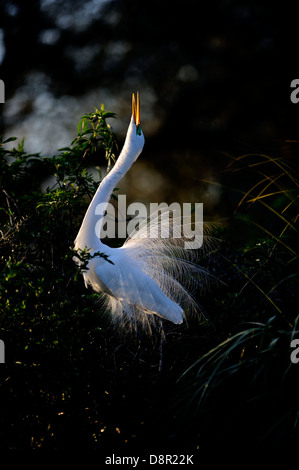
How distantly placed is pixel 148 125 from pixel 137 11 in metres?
1.24

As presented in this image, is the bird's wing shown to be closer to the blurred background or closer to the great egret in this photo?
the great egret

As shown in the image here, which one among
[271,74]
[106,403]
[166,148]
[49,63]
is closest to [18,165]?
[106,403]

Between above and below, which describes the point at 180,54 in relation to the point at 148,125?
above

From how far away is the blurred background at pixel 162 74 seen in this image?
4.75 meters

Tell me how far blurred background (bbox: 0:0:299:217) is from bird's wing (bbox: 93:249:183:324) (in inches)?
96.4

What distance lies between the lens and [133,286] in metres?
2.26

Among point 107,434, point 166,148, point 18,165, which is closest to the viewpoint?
point 107,434

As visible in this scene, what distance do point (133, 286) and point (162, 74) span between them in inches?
128

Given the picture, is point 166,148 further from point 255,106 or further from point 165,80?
point 255,106

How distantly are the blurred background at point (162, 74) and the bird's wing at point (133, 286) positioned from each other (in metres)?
2.45

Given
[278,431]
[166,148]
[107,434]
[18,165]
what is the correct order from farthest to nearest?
[166,148], [18,165], [107,434], [278,431]

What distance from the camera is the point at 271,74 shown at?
4.84 metres

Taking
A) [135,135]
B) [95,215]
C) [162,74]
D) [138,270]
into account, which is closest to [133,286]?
[138,270]

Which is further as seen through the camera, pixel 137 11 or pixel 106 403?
pixel 137 11
